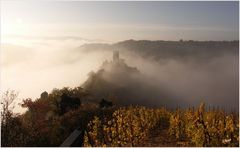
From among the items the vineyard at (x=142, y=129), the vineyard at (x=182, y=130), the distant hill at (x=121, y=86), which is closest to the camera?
the vineyard at (x=182, y=130)

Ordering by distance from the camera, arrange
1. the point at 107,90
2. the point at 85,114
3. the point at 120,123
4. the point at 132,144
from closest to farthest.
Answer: the point at 132,144 → the point at 120,123 → the point at 85,114 → the point at 107,90

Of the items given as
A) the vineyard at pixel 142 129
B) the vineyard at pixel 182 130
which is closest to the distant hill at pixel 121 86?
the vineyard at pixel 142 129

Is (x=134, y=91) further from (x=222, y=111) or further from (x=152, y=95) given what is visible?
(x=222, y=111)

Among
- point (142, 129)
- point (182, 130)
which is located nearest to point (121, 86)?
point (142, 129)

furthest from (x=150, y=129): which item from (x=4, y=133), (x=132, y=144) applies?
(x=4, y=133)

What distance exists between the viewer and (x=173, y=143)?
1698 cm

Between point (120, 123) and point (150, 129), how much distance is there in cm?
298

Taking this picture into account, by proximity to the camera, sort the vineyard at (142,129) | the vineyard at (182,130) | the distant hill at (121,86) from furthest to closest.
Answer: the distant hill at (121,86) < the vineyard at (142,129) < the vineyard at (182,130)

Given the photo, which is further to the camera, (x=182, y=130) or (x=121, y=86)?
(x=121, y=86)

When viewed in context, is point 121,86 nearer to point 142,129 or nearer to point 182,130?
point 142,129

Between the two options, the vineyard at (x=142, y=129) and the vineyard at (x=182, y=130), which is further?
the vineyard at (x=142, y=129)

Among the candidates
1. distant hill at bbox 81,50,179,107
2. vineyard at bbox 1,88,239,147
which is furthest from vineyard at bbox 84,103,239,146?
distant hill at bbox 81,50,179,107

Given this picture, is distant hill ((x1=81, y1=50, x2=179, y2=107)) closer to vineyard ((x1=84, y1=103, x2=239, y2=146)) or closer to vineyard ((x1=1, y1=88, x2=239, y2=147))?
vineyard ((x1=1, y1=88, x2=239, y2=147))

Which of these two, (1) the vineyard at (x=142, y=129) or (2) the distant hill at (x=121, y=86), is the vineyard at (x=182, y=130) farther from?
(2) the distant hill at (x=121, y=86)
